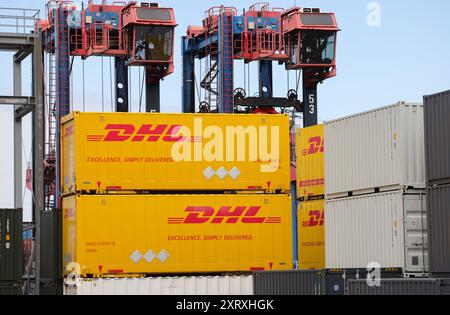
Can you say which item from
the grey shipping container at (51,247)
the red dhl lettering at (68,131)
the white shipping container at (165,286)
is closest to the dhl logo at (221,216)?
the white shipping container at (165,286)

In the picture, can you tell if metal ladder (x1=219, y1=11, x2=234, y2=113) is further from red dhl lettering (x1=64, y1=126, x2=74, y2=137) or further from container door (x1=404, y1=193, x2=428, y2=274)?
container door (x1=404, y1=193, x2=428, y2=274)

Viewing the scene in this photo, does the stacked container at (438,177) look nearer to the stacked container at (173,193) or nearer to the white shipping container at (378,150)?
the white shipping container at (378,150)

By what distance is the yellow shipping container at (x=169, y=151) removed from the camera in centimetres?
2862

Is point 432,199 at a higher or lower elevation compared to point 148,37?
lower

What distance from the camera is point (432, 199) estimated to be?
2486cm

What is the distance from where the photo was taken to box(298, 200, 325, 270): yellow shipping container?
33375 millimetres

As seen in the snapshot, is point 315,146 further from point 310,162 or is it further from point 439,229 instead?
point 439,229

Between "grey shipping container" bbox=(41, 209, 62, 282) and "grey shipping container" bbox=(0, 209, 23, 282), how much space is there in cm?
84

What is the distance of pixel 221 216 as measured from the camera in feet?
96.7

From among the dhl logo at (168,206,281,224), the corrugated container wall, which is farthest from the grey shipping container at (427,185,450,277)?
the corrugated container wall
